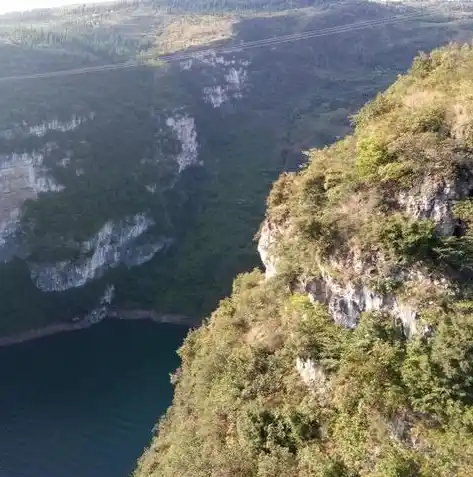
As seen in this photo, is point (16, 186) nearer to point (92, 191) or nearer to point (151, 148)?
point (92, 191)

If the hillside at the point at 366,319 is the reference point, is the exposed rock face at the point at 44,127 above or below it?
below

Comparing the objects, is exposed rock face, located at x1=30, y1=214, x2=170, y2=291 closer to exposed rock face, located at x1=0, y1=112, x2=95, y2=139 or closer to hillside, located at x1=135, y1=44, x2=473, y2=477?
exposed rock face, located at x1=0, y1=112, x2=95, y2=139

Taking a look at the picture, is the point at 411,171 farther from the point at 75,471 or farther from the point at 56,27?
the point at 56,27

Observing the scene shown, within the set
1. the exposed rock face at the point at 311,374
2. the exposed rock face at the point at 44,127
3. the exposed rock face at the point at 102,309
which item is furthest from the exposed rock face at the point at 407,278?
the exposed rock face at the point at 44,127

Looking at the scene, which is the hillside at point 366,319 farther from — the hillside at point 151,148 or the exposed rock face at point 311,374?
the hillside at point 151,148

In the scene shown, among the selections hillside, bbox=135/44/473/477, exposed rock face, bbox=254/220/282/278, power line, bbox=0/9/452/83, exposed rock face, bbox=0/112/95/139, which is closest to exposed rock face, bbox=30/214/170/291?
exposed rock face, bbox=0/112/95/139

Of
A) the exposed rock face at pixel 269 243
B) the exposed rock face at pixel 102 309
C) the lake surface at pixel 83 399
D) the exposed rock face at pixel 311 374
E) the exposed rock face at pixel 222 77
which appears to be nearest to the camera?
the exposed rock face at pixel 311 374
